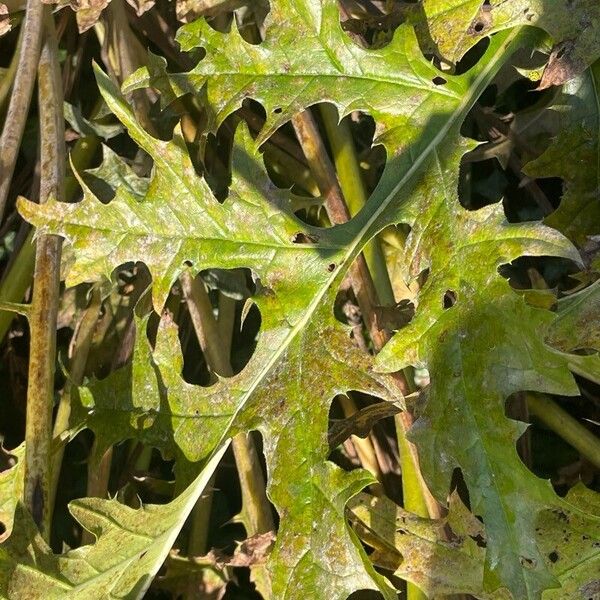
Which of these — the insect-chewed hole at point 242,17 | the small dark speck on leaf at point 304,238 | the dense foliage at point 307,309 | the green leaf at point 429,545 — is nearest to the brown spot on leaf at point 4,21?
the dense foliage at point 307,309

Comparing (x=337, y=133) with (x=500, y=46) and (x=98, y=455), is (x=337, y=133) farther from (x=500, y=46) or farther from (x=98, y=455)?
(x=98, y=455)

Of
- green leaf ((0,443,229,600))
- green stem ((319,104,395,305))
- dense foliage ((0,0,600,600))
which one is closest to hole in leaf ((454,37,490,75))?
dense foliage ((0,0,600,600))

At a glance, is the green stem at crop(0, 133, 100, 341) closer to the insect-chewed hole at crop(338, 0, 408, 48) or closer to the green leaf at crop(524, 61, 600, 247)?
the insect-chewed hole at crop(338, 0, 408, 48)

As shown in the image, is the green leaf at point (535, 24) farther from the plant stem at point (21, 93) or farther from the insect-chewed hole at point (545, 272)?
the plant stem at point (21, 93)

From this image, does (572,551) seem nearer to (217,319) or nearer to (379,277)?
(379,277)

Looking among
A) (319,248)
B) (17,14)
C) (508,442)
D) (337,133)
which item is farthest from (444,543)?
(17,14)
